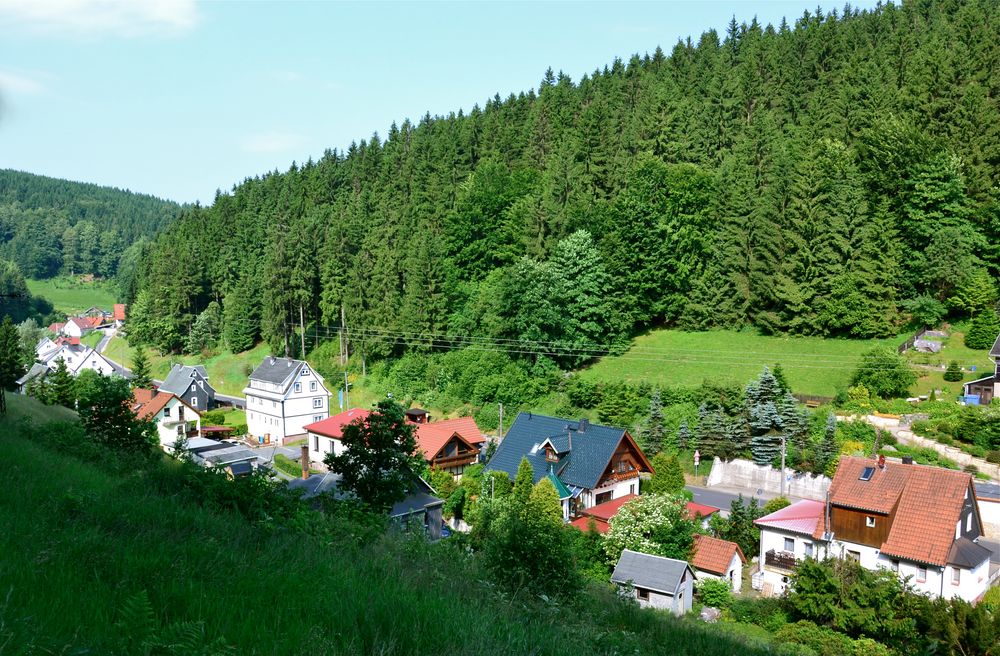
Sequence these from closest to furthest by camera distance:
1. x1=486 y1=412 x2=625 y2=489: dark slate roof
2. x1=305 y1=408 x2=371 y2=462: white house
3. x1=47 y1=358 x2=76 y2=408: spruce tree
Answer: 1. x1=486 y1=412 x2=625 y2=489: dark slate roof
2. x1=47 y1=358 x2=76 y2=408: spruce tree
3. x1=305 y1=408 x2=371 y2=462: white house

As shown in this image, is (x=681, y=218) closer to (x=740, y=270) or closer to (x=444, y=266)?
(x=740, y=270)

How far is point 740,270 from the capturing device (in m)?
46.2

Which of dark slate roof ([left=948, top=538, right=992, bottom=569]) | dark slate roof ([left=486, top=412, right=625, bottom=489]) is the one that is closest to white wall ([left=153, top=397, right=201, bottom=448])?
dark slate roof ([left=486, top=412, right=625, bottom=489])

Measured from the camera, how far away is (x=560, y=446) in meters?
31.1

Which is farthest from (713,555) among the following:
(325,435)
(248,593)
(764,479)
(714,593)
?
(325,435)

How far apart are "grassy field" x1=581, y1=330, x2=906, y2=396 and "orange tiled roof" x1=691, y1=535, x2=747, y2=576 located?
13120 millimetres

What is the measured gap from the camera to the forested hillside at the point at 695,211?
41000 millimetres

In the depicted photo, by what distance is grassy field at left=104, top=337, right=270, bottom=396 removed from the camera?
64000mm

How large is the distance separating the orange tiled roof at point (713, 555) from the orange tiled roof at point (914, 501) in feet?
13.7

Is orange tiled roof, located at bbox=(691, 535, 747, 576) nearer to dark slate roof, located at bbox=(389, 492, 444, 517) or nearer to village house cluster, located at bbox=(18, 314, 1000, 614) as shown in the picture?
village house cluster, located at bbox=(18, 314, 1000, 614)

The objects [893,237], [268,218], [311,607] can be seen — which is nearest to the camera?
[311,607]

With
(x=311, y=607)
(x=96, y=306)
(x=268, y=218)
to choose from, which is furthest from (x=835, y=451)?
(x=96, y=306)

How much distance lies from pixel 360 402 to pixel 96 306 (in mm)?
113524

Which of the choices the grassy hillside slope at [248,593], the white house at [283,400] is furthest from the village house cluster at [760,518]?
the white house at [283,400]
